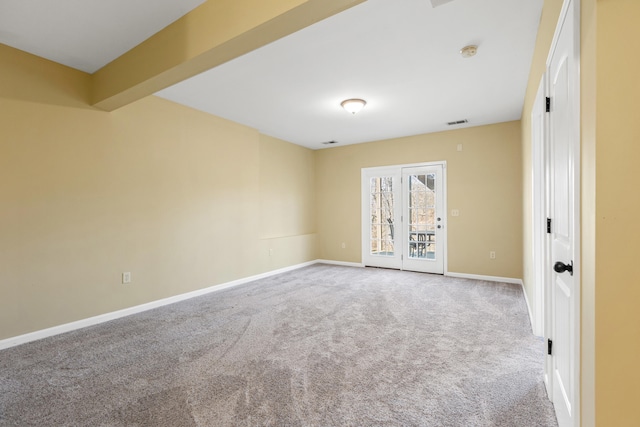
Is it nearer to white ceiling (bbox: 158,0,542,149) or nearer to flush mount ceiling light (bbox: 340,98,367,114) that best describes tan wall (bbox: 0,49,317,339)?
white ceiling (bbox: 158,0,542,149)

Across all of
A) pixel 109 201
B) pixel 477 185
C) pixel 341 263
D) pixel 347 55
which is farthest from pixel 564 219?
pixel 341 263

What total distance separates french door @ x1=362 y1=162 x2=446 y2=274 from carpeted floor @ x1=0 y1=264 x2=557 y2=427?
76.5 inches

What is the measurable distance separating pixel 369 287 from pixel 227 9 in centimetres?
398

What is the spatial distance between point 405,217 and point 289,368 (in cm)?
431

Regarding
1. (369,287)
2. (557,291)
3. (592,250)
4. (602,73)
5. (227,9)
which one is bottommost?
(369,287)

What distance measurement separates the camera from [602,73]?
0.97m

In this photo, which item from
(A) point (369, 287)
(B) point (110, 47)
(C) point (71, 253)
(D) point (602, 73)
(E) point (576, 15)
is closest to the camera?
(D) point (602, 73)

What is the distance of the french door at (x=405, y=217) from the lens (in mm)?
5703

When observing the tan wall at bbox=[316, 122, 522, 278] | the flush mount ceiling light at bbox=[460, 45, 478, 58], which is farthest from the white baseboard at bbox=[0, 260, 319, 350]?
the flush mount ceiling light at bbox=[460, 45, 478, 58]

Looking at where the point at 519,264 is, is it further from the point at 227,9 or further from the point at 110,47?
the point at 110,47

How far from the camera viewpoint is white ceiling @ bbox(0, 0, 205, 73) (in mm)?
2213

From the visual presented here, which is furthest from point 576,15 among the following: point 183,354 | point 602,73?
point 183,354

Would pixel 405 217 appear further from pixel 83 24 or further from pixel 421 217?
pixel 83 24

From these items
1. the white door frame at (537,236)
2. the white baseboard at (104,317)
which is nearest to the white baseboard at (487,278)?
the white door frame at (537,236)
